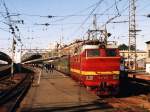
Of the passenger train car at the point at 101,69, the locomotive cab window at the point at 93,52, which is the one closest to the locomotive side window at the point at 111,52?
the passenger train car at the point at 101,69

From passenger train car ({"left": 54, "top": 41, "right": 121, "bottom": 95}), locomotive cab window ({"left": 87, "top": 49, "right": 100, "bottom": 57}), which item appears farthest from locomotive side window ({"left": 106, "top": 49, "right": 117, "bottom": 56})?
locomotive cab window ({"left": 87, "top": 49, "right": 100, "bottom": 57})

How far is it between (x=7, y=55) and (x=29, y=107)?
72.1 meters

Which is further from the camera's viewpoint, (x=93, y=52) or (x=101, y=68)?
(x=93, y=52)

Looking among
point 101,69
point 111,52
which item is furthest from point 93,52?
point 101,69

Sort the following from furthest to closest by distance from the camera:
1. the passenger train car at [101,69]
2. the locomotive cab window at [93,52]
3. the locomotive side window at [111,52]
A: the locomotive side window at [111,52]
the locomotive cab window at [93,52]
the passenger train car at [101,69]

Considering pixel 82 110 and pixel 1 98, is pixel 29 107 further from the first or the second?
pixel 1 98

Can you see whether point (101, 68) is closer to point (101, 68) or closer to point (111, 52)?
point (101, 68)

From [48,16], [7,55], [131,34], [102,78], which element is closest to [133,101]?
[102,78]

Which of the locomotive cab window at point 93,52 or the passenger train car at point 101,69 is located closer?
the passenger train car at point 101,69

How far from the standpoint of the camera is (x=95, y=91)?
22.2m

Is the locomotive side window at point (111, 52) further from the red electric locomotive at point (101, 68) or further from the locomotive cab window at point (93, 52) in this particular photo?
the locomotive cab window at point (93, 52)

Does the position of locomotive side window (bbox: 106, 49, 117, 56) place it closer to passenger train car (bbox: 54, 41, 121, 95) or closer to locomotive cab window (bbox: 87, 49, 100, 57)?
passenger train car (bbox: 54, 41, 121, 95)

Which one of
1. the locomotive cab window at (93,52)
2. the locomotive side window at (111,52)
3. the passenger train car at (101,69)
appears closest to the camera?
the passenger train car at (101,69)

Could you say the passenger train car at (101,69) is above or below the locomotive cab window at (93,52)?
below
